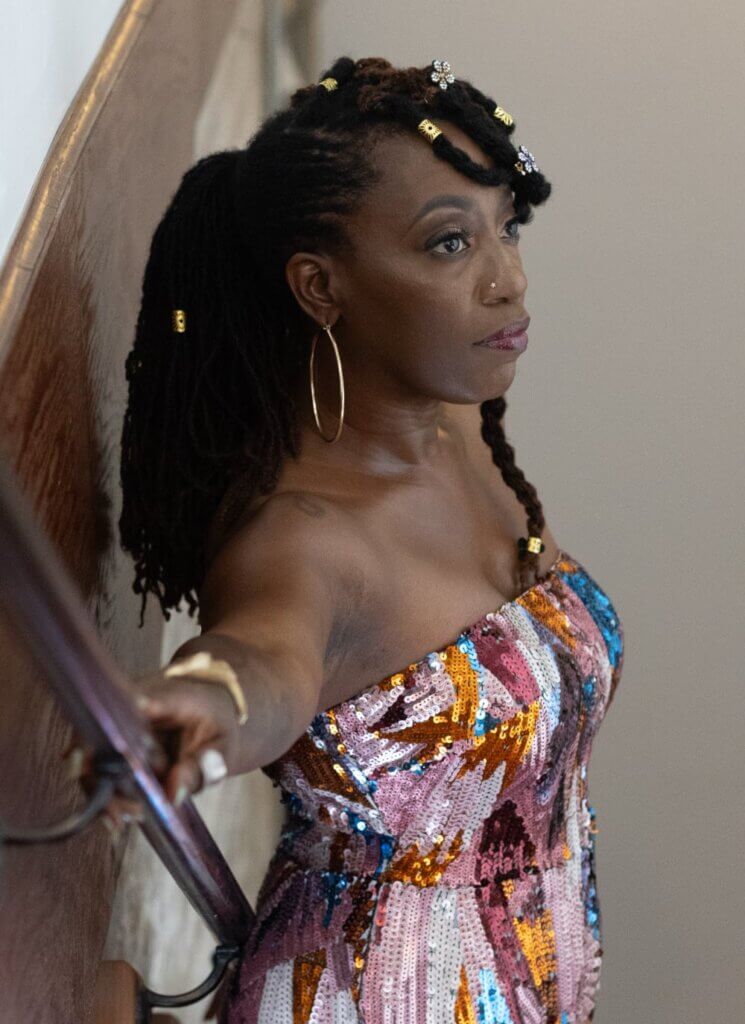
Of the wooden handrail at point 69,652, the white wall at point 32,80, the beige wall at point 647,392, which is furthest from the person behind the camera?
the beige wall at point 647,392

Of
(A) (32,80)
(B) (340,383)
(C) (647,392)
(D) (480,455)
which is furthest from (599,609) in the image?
(C) (647,392)

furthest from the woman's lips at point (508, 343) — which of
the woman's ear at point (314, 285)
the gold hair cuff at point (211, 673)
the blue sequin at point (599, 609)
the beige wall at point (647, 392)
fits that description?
the beige wall at point (647, 392)

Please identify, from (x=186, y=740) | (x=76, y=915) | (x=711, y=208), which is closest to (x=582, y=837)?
(x=76, y=915)

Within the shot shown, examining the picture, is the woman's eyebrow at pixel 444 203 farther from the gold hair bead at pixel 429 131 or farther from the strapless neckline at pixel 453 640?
the strapless neckline at pixel 453 640

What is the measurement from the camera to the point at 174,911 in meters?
1.46

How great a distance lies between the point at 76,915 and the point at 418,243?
18.1 inches

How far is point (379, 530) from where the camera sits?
0.94 m

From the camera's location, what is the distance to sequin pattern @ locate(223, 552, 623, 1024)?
916mm

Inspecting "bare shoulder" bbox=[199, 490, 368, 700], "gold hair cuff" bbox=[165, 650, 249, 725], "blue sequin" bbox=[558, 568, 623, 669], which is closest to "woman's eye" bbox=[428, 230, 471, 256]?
"bare shoulder" bbox=[199, 490, 368, 700]

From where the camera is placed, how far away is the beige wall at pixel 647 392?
1.69 m

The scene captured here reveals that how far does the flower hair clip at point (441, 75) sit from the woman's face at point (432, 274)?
0.09 ft

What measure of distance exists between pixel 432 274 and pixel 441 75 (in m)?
0.13

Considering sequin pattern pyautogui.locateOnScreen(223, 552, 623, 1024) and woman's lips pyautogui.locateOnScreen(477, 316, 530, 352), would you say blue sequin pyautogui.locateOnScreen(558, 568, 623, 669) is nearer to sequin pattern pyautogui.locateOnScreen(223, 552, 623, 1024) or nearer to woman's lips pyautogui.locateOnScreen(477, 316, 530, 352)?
sequin pattern pyautogui.locateOnScreen(223, 552, 623, 1024)

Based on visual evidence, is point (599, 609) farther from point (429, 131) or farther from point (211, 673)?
point (211, 673)
